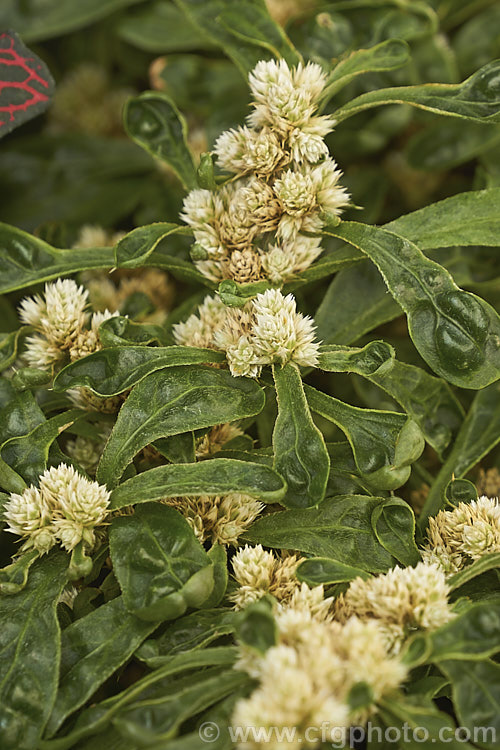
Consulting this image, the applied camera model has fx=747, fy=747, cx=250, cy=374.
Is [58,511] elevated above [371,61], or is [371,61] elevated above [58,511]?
[371,61]

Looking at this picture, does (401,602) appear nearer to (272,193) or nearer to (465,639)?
(465,639)

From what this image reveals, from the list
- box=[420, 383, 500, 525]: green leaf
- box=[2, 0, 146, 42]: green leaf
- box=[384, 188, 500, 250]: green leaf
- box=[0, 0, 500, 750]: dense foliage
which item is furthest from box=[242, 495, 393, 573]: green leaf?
box=[2, 0, 146, 42]: green leaf

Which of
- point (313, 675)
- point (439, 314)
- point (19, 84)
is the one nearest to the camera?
point (313, 675)

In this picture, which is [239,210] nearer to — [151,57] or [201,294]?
[201,294]

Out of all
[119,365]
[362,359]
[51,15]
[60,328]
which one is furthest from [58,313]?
[51,15]

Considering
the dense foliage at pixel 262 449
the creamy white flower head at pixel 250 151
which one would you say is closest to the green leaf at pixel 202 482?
the dense foliage at pixel 262 449

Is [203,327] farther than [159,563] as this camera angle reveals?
Yes

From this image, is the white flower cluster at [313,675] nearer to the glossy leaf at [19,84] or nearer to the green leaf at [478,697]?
the green leaf at [478,697]
